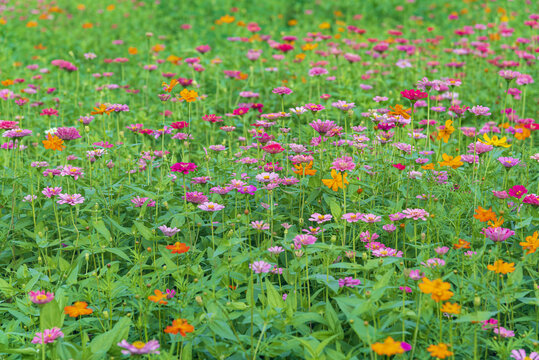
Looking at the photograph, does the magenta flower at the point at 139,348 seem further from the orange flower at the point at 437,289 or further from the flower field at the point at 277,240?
the orange flower at the point at 437,289

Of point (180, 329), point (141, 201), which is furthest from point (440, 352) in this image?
point (141, 201)

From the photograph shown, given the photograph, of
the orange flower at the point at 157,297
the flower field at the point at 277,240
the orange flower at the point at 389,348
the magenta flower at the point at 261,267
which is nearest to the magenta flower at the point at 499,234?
the flower field at the point at 277,240

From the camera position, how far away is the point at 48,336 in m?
1.90

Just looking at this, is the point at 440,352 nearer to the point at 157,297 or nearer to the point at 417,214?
the point at 417,214

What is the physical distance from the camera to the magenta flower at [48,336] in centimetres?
187

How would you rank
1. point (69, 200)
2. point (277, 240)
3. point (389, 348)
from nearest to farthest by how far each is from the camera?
point (389, 348), point (69, 200), point (277, 240)

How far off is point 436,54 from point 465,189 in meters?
4.27

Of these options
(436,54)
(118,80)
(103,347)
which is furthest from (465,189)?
(118,80)

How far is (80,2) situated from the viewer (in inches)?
423

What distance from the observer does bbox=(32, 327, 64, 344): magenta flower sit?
1872 mm

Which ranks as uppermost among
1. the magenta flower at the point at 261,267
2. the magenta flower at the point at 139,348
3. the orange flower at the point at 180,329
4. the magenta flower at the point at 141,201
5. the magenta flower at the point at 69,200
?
the magenta flower at the point at 261,267

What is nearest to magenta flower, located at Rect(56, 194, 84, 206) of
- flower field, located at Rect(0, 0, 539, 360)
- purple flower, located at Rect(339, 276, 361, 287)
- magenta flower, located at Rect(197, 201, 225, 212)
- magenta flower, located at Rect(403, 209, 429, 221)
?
flower field, located at Rect(0, 0, 539, 360)

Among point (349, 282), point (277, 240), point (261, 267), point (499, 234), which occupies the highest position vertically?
point (499, 234)

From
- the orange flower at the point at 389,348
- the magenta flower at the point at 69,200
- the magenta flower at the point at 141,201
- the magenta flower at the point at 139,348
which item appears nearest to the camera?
the orange flower at the point at 389,348
